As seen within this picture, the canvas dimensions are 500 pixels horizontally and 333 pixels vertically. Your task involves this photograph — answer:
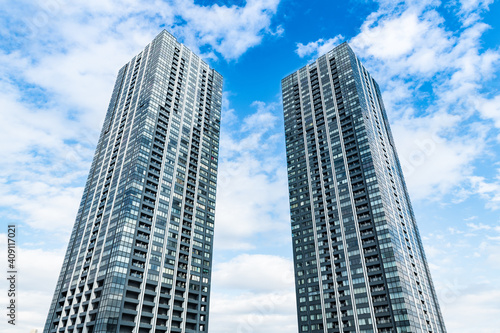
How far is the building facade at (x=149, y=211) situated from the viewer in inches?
4269

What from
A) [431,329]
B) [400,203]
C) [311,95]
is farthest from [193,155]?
[431,329]

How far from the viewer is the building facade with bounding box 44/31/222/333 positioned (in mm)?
108438

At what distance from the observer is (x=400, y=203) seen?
147 m

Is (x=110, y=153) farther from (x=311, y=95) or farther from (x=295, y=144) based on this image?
Answer: (x=311, y=95)

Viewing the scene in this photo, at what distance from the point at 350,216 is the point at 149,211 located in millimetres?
74297

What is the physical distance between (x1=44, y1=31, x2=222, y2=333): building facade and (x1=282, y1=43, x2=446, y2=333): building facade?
39214mm

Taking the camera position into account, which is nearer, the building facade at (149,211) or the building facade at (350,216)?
the building facade at (149,211)

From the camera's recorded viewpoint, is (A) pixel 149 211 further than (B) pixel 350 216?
No

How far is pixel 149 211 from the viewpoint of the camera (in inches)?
4956

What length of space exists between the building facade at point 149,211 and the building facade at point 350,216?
39214 millimetres

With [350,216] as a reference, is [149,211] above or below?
below

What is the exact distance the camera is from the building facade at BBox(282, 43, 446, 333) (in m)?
119

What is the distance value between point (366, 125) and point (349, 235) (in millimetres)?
49483

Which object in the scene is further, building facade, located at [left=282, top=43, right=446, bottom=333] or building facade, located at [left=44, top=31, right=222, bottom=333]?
building facade, located at [left=282, top=43, right=446, bottom=333]
